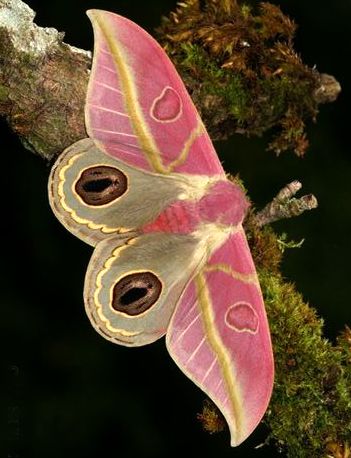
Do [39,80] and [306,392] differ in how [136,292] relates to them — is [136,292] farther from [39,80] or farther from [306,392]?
[39,80]

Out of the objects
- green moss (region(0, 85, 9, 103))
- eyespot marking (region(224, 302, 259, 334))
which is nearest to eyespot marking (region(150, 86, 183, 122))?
green moss (region(0, 85, 9, 103))

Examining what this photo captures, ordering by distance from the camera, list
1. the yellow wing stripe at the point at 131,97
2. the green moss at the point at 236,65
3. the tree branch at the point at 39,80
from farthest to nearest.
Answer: the green moss at the point at 236,65, the tree branch at the point at 39,80, the yellow wing stripe at the point at 131,97

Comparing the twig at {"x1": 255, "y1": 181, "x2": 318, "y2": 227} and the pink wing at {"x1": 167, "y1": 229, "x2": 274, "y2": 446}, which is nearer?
the pink wing at {"x1": 167, "y1": 229, "x2": 274, "y2": 446}

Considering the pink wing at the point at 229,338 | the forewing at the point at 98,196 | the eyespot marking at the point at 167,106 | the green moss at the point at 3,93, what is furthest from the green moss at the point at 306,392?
the green moss at the point at 3,93

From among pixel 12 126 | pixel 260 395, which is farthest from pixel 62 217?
pixel 260 395

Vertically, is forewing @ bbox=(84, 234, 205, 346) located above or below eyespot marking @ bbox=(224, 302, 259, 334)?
below

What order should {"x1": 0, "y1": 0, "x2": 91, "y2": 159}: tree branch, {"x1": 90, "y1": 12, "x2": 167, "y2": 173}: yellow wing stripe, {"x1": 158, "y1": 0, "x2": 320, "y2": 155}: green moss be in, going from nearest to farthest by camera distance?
{"x1": 90, "y1": 12, "x2": 167, "y2": 173}: yellow wing stripe
{"x1": 0, "y1": 0, "x2": 91, "y2": 159}: tree branch
{"x1": 158, "y1": 0, "x2": 320, "y2": 155}: green moss

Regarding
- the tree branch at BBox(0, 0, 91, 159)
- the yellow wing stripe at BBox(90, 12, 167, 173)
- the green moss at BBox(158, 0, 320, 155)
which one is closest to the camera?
the yellow wing stripe at BBox(90, 12, 167, 173)

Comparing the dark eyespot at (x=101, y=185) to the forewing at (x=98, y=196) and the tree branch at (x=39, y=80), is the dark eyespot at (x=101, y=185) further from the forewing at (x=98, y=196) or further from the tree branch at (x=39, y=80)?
the tree branch at (x=39, y=80)

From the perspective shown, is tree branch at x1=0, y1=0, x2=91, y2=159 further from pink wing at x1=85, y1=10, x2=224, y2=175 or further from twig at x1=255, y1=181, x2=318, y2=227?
twig at x1=255, y1=181, x2=318, y2=227
